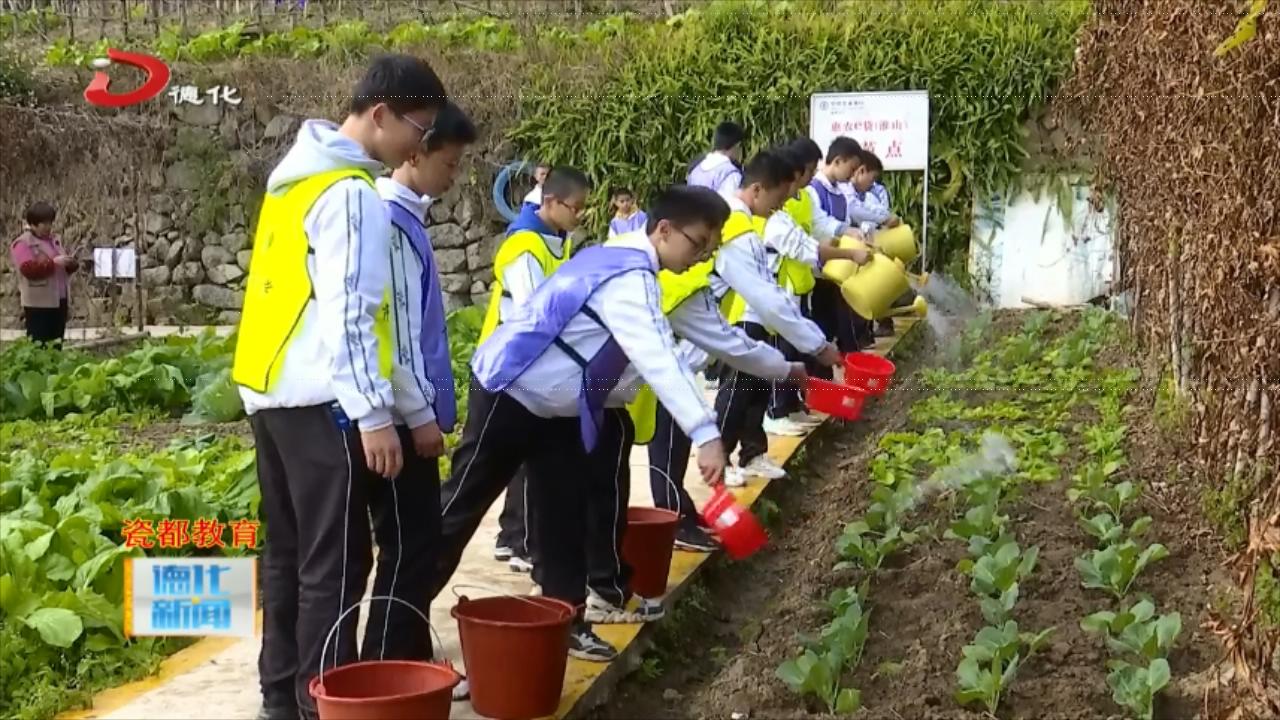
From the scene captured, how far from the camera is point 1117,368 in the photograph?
884 centimetres

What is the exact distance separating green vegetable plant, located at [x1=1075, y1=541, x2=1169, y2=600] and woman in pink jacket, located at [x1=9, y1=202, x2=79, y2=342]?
8456mm

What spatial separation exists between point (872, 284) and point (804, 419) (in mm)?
988

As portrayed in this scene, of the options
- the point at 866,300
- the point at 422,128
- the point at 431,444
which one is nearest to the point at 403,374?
the point at 431,444

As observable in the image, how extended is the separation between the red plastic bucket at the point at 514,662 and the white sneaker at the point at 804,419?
436cm

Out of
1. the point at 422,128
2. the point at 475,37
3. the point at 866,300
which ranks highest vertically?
the point at 475,37

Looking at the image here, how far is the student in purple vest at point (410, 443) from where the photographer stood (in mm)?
3520

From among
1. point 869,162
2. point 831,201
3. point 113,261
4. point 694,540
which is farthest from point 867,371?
point 113,261

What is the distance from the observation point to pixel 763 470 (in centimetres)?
684

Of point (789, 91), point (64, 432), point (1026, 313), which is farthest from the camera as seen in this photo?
point (789, 91)

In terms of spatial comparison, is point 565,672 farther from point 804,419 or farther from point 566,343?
point 804,419

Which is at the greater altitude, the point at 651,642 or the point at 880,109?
the point at 880,109

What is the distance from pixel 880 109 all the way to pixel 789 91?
0.99m

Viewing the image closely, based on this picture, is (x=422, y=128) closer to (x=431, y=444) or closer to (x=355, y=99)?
(x=355, y=99)

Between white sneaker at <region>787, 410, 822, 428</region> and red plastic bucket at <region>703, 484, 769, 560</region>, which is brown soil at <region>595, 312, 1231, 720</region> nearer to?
red plastic bucket at <region>703, 484, 769, 560</region>
